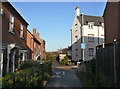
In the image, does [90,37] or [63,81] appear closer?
[63,81]

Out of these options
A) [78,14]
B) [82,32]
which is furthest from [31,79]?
[78,14]

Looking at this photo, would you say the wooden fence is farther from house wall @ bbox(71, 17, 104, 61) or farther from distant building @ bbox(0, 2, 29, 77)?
A: house wall @ bbox(71, 17, 104, 61)

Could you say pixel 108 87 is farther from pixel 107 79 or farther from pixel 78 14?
pixel 78 14

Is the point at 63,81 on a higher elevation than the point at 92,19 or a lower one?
lower

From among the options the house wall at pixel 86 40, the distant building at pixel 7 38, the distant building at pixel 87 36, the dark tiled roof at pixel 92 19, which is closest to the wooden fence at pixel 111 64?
the distant building at pixel 7 38

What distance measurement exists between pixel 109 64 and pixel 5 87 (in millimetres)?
4630

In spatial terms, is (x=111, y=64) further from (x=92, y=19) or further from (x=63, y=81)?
(x=92, y=19)

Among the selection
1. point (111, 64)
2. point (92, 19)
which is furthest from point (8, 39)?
point (92, 19)

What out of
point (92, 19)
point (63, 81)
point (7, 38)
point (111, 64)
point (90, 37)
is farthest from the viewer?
point (92, 19)

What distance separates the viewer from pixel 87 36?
28781 millimetres

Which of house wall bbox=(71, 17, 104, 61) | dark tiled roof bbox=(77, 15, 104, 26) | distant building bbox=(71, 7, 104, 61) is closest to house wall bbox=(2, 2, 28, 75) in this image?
distant building bbox=(71, 7, 104, 61)

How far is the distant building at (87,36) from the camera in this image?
93.6ft

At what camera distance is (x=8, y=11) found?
10602 millimetres

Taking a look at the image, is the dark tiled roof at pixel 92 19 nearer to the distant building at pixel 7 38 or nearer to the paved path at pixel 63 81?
the paved path at pixel 63 81
